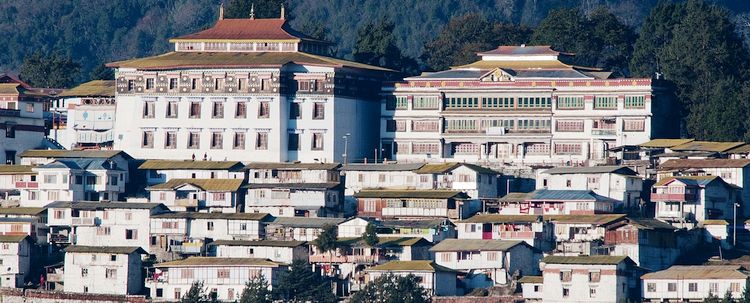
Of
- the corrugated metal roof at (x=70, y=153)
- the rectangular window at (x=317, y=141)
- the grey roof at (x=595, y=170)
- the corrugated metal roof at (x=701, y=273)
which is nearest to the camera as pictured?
the corrugated metal roof at (x=701, y=273)

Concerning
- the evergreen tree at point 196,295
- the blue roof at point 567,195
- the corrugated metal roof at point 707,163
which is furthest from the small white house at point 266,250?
the corrugated metal roof at point 707,163

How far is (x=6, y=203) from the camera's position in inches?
4412

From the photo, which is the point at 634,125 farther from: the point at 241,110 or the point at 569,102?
the point at 241,110

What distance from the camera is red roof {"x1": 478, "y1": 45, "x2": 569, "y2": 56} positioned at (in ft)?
390

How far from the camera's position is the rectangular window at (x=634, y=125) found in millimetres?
113625

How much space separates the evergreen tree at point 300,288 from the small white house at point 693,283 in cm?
1454

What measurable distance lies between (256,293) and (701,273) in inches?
783

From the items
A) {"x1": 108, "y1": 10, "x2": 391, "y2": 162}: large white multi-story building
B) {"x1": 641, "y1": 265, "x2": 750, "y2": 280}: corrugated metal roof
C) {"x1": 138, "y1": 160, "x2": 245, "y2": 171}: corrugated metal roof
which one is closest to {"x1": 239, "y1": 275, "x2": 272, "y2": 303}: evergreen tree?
{"x1": 138, "y1": 160, "x2": 245, "y2": 171}: corrugated metal roof

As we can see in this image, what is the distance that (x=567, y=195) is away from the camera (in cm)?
10369

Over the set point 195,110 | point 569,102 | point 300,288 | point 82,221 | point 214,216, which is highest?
point 569,102

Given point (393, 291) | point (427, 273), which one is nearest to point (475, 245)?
point (427, 273)

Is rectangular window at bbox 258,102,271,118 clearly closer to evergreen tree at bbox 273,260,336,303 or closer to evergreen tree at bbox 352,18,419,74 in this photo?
evergreen tree at bbox 352,18,419,74

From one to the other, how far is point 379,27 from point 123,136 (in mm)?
18651

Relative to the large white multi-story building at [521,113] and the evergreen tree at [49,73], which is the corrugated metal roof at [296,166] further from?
the evergreen tree at [49,73]
